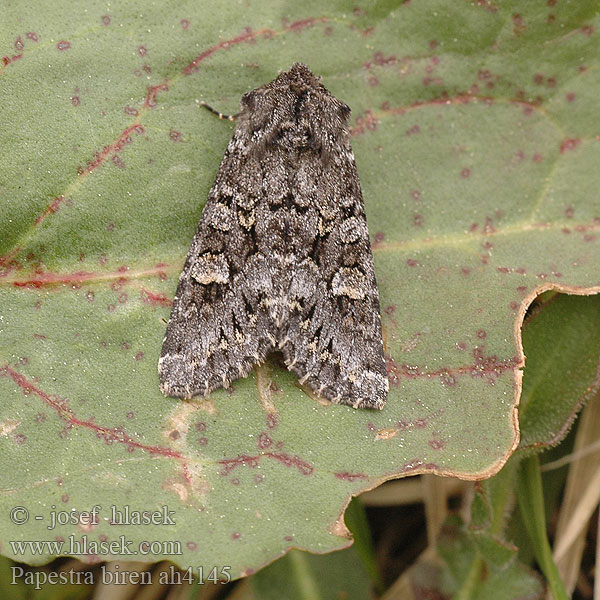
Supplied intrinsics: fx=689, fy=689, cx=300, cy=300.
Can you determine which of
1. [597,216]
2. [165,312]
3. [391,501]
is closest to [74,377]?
[165,312]

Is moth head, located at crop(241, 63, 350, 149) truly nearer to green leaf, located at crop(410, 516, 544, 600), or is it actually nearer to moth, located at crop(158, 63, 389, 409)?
moth, located at crop(158, 63, 389, 409)

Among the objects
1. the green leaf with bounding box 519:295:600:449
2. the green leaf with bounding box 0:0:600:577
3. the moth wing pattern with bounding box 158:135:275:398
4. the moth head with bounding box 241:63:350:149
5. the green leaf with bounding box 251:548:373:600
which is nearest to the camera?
the green leaf with bounding box 0:0:600:577

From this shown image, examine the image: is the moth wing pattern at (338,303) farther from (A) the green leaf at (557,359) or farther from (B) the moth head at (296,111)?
(A) the green leaf at (557,359)

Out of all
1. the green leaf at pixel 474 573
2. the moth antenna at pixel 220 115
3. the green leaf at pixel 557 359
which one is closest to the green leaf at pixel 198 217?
the moth antenna at pixel 220 115

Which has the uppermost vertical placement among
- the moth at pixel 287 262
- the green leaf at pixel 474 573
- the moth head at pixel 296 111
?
the moth head at pixel 296 111

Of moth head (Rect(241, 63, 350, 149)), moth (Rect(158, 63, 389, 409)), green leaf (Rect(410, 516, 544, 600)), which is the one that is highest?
moth head (Rect(241, 63, 350, 149))

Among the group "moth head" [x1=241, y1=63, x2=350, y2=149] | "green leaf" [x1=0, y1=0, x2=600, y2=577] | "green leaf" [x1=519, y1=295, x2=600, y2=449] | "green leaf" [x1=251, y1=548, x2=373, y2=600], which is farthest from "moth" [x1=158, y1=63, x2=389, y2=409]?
"green leaf" [x1=251, y1=548, x2=373, y2=600]

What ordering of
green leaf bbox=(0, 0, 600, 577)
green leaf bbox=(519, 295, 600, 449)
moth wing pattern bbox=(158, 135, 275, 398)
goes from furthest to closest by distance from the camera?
green leaf bbox=(519, 295, 600, 449), moth wing pattern bbox=(158, 135, 275, 398), green leaf bbox=(0, 0, 600, 577)
